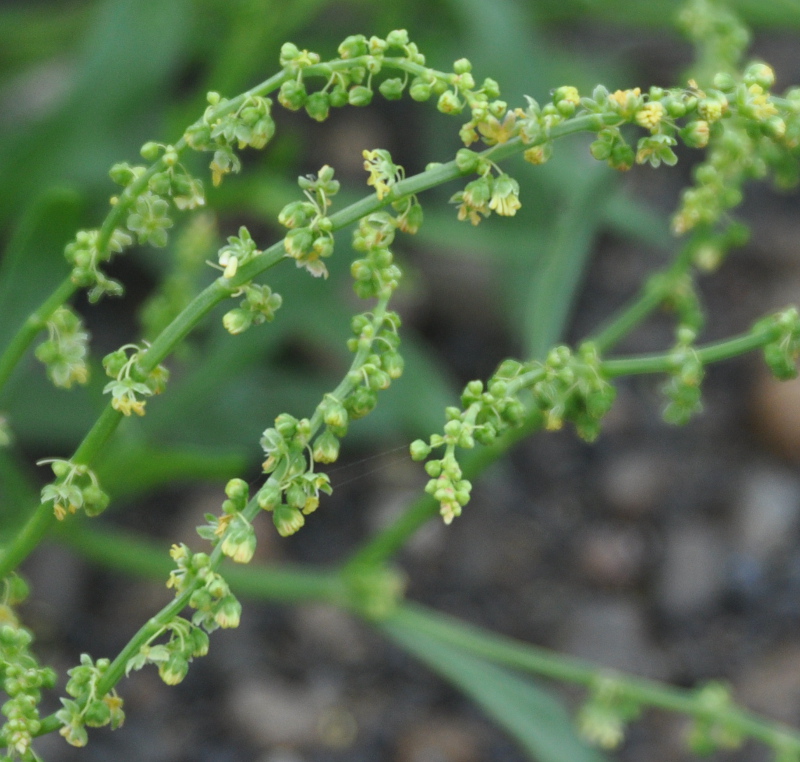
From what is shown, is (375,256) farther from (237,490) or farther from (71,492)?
(71,492)

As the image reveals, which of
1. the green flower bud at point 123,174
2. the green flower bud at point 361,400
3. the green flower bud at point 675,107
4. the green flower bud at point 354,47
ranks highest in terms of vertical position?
the green flower bud at point 675,107

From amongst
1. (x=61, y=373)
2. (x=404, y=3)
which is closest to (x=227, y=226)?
(x=404, y=3)

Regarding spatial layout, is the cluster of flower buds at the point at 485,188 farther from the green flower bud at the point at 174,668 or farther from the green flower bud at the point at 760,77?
the green flower bud at the point at 174,668

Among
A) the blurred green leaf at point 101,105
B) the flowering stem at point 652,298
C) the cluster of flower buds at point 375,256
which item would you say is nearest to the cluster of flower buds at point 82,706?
the cluster of flower buds at point 375,256

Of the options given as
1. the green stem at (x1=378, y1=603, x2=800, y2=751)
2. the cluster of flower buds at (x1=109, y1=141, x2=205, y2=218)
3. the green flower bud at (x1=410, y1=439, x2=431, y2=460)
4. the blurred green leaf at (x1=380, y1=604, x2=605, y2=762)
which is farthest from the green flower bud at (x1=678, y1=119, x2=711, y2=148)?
the blurred green leaf at (x1=380, y1=604, x2=605, y2=762)

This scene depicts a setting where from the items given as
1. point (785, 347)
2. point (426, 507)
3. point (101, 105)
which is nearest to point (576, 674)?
point (426, 507)

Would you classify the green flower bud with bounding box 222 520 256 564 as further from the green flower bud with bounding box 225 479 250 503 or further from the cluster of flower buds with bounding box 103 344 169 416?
the cluster of flower buds with bounding box 103 344 169 416
